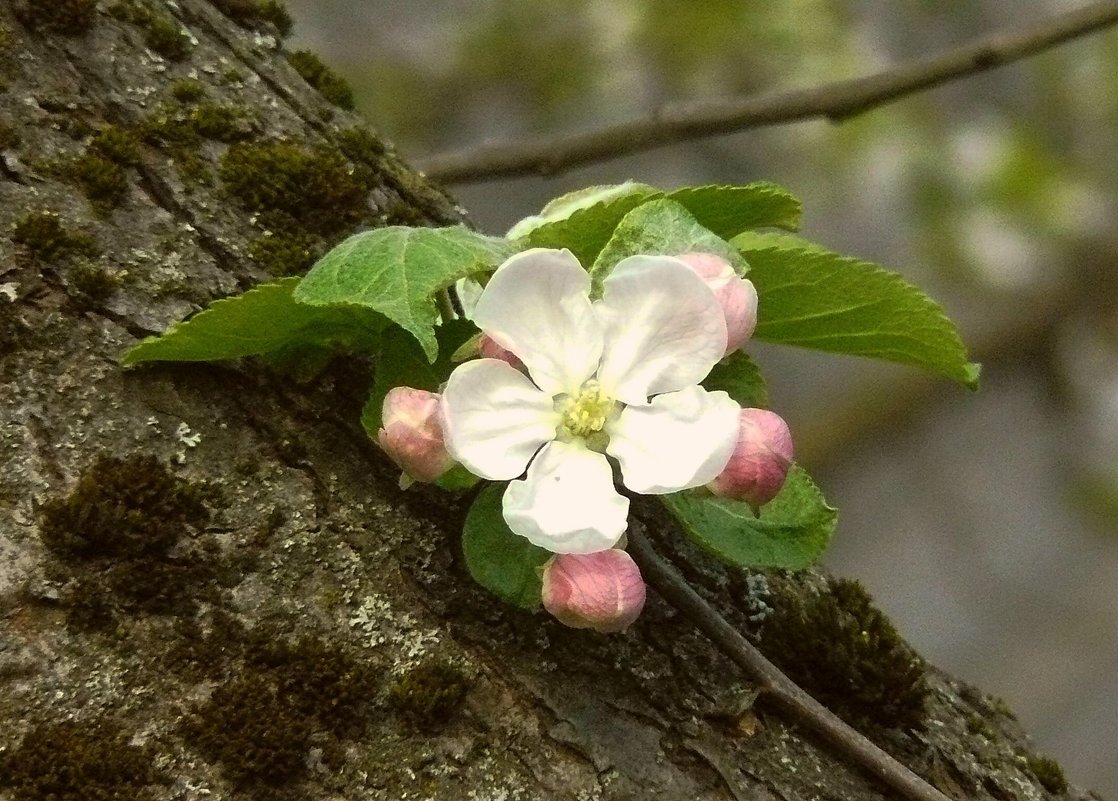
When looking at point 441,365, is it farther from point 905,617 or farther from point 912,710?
point 905,617

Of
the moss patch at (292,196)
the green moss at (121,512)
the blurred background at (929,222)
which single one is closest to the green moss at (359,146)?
the moss patch at (292,196)

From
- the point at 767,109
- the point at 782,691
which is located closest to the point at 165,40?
the point at 782,691

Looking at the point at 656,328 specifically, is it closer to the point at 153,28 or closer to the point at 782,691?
the point at 782,691

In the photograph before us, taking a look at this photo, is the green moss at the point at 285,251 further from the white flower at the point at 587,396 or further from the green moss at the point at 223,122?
the white flower at the point at 587,396

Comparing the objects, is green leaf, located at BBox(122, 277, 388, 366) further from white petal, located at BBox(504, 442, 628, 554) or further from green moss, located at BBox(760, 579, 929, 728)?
green moss, located at BBox(760, 579, 929, 728)

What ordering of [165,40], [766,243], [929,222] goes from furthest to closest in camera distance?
[929,222] → [165,40] → [766,243]

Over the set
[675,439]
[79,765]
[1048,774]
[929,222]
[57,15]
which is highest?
[929,222]

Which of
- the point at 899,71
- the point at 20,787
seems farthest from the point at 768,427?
the point at 899,71
